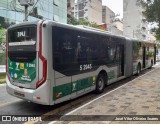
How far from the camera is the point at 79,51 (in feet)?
25.1

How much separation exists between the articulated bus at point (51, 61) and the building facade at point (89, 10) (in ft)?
234

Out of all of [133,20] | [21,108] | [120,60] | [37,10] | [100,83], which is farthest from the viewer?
[133,20]

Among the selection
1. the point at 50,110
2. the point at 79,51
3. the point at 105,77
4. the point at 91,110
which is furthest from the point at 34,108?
the point at 105,77

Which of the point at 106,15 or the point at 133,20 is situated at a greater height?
the point at 106,15

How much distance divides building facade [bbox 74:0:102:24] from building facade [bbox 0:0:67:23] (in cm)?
3711

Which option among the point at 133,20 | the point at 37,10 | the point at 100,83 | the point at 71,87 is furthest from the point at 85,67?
the point at 133,20

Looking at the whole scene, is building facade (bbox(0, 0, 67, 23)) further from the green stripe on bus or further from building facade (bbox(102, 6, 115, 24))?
building facade (bbox(102, 6, 115, 24))

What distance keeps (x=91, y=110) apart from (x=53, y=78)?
1.57m

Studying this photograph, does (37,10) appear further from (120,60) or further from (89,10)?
(89,10)

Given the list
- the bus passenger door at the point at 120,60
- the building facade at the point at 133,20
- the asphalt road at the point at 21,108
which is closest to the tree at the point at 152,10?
the bus passenger door at the point at 120,60

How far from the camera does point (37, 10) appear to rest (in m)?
34.1

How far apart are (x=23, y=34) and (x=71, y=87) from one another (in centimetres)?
233

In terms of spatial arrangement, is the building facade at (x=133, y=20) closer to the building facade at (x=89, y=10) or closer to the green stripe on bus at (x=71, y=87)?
the building facade at (x=89, y=10)

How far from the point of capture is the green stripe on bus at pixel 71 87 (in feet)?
21.2
